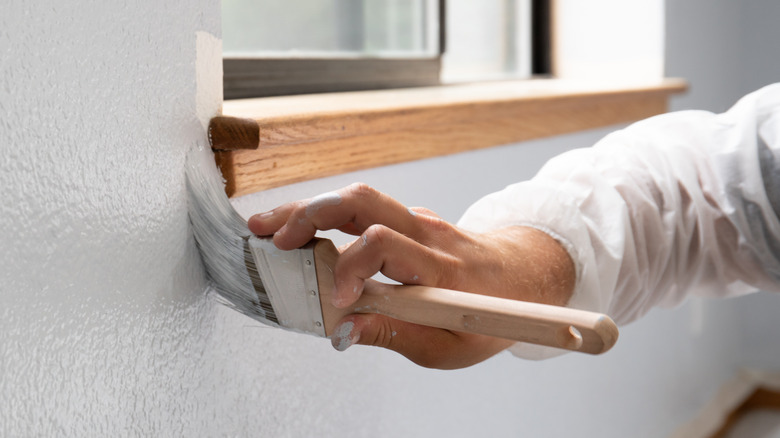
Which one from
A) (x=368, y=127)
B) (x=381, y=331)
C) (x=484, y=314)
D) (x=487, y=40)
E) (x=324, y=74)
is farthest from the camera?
(x=487, y=40)

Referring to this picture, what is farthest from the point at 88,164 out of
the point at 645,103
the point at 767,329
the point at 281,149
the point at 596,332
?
the point at 767,329

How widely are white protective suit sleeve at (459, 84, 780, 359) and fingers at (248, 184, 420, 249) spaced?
8.1 inches

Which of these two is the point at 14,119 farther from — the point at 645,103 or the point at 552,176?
the point at 645,103

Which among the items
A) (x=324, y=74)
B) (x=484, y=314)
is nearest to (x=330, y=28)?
(x=324, y=74)

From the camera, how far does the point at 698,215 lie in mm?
761

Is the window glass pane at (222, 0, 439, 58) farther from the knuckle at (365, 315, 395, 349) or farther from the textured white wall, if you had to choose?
the knuckle at (365, 315, 395, 349)

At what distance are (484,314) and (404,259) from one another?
0.25ft

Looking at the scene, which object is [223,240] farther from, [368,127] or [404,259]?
[368,127]

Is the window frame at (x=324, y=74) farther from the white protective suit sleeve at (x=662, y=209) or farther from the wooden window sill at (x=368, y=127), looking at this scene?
the white protective suit sleeve at (x=662, y=209)

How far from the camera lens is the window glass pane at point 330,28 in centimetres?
94

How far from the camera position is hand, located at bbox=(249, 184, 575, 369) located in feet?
1.58

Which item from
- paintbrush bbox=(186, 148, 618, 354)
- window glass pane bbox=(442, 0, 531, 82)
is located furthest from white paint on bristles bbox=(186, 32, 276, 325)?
window glass pane bbox=(442, 0, 531, 82)

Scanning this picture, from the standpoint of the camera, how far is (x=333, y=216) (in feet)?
1.64

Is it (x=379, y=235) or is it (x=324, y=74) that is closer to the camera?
(x=379, y=235)
